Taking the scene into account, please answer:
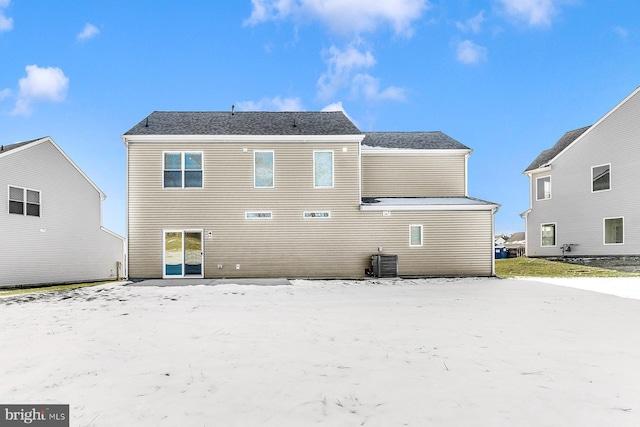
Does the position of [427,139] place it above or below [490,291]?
above

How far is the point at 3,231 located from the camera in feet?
51.4

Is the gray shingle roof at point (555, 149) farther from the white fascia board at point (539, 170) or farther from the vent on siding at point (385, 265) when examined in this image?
the vent on siding at point (385, 265)

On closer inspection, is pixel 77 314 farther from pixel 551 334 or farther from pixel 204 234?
pixel 551 334

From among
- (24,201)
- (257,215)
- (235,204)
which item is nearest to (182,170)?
(235,204)

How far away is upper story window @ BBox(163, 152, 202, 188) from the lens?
47.9ft

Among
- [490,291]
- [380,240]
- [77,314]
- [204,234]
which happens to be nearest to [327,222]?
[380,240]

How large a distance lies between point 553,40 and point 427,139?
20333 millimetres

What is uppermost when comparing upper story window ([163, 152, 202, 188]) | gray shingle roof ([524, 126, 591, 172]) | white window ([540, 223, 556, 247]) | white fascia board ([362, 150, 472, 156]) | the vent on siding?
gray shingle roof ([524, 126, 591, 172])

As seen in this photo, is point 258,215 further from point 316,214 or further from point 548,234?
point 548,234

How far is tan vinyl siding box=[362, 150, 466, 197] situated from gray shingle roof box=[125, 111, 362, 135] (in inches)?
90.6

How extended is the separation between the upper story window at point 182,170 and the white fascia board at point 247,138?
0.61 meters

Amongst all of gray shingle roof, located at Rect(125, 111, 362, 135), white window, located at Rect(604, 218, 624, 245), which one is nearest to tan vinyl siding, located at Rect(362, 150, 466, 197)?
gray shingle roof, located at Rect(125, 111, 362, 135)

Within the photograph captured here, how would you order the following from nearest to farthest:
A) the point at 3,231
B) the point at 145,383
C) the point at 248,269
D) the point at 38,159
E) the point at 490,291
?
1. the point at 145,383
2. the point at 490,291
3. the point at 248,269
4. the point at 3,231
5. the point at 38,159

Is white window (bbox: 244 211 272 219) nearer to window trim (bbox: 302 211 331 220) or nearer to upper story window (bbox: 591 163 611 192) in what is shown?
window trim (bbox: 302 211 331 220)
